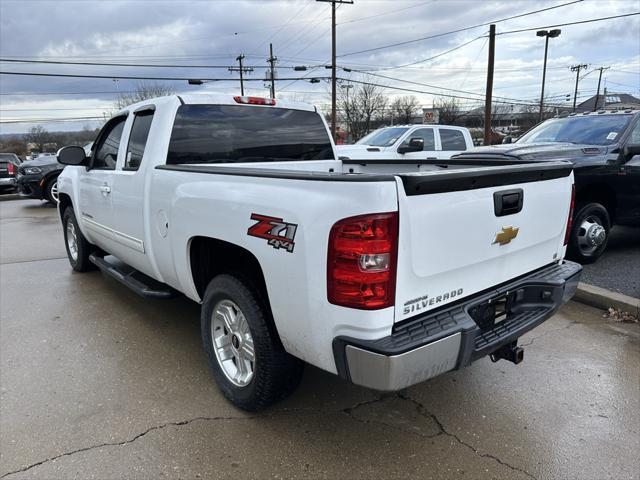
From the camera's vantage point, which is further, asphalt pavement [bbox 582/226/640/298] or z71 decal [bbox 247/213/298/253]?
asphalt pavement [bbox 582/226/640/298]

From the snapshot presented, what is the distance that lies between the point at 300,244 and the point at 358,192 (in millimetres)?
375

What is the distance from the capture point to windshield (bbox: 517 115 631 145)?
6176 mm

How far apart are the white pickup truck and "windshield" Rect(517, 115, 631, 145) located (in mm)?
3584

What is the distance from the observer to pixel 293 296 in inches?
89.1

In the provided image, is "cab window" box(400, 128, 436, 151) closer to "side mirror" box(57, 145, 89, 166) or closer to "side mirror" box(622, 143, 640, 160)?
"side mirror" box(622, 143, 640, 160)

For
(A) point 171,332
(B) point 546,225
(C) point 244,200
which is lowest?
(A) point 171,332

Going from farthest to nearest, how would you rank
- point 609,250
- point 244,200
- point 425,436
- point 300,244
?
point 609,250, point 425,436, point 244,200, point 300,244

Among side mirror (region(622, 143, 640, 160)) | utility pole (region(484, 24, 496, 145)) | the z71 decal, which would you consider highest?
utility pole (region(484, 24, 496, 145))

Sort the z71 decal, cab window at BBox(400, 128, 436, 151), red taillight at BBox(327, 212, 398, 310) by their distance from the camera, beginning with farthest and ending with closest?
cab window at BBox(400, 128, 436, 151) → the z71 decal → red taillight at BBox(327, 212, 398, 310)

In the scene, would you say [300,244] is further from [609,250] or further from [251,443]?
[609,250]

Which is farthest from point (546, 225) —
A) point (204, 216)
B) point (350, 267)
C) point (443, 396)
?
point (204, 216)

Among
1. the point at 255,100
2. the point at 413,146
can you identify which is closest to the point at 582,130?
the point at 413,146

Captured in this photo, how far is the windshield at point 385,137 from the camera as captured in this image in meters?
10.4

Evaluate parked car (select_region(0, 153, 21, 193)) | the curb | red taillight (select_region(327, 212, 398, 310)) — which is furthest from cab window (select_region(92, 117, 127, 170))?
parked car (select_region(0, 153, 21, 193))
